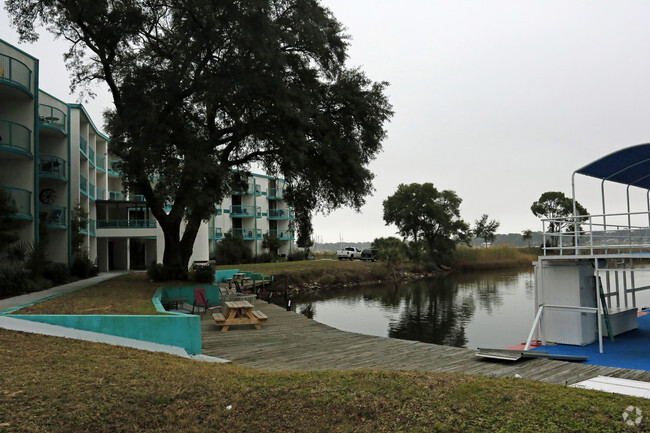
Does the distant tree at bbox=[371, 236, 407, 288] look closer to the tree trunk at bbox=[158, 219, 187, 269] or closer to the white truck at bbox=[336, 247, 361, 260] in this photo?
the white truck at bbox=[336, 247, 361, 260]

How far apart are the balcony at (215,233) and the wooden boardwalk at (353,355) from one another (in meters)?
43.9

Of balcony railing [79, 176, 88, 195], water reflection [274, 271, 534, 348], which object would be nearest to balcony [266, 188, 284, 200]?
water reflection [274, 271, 534, 348]

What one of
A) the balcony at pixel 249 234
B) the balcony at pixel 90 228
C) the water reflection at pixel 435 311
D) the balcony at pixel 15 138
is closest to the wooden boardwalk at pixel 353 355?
the water reflection at pixel 435 311

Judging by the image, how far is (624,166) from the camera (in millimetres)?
15227

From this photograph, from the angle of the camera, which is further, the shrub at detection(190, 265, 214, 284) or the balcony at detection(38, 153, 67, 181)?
the balcony at detection(38, 153, 67, 181)

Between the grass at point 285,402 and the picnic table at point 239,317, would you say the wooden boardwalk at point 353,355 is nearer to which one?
the picnic table at point 239,317

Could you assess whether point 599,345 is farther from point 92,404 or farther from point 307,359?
point 92,404

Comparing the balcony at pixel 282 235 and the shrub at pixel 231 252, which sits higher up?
the balcony at pixel 282 235

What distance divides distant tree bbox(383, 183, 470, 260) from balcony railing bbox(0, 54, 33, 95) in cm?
5497

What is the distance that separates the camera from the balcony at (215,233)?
59.5 m

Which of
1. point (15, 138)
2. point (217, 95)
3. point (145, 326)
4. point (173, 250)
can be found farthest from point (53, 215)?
point (145, 326)

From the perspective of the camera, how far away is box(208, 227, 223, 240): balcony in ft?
195

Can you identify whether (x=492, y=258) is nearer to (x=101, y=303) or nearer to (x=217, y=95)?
(x=217, y=95)

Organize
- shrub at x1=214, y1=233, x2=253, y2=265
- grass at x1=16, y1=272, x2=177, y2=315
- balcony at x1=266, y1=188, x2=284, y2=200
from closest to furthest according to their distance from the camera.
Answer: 1. grass at x1=16, y1=272, x2=177, y2=315
2. shrub at x1=214, y1=233, x2=253, y2=265
3. balcony at x1=266, y1=188, x2=284, y2=200
